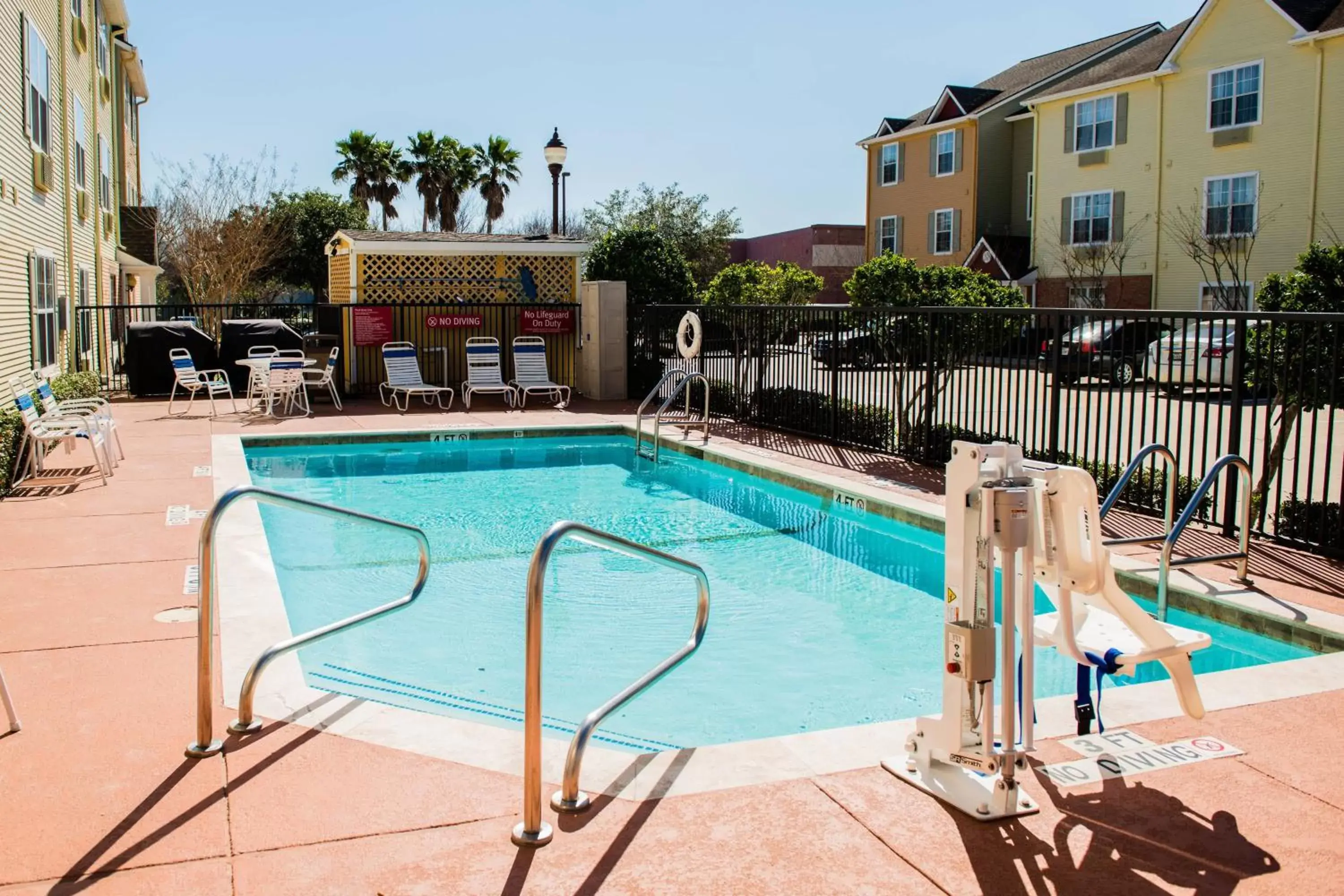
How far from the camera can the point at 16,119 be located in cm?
1288

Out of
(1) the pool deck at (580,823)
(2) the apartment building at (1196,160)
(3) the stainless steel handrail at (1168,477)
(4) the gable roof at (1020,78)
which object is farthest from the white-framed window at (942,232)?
(1) the pool deck at (580,823)

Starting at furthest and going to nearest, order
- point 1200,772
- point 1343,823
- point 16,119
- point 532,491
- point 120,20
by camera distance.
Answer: point 120,20 < point 16,119 < point 532,491 < point 1200,772 < point 1343,823

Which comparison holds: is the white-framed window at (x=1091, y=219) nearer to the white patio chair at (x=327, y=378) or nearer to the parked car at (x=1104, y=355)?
the white patio chair at (x=327, y=378)

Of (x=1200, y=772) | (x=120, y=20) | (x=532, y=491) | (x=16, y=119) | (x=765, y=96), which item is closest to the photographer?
(x=1200, y=772)

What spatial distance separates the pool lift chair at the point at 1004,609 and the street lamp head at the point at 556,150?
1578cm

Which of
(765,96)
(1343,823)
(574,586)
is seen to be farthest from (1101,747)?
(765,96)

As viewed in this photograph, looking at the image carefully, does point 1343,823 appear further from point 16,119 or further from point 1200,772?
point 16,119

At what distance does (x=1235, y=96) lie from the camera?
26.3 meters

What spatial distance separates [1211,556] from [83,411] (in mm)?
11059

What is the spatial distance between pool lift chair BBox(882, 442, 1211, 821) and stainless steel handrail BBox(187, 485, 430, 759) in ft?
7.79

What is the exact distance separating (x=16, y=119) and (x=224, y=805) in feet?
40.1

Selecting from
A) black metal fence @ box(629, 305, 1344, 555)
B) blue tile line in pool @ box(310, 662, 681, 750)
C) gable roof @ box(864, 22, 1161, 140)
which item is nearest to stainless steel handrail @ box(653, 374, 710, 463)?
black metal fence @ box(629, 305, 1344, 555)

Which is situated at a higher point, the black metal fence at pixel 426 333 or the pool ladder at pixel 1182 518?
the black metal fence at pixel 426 333

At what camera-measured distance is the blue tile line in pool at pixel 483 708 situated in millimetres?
5324
